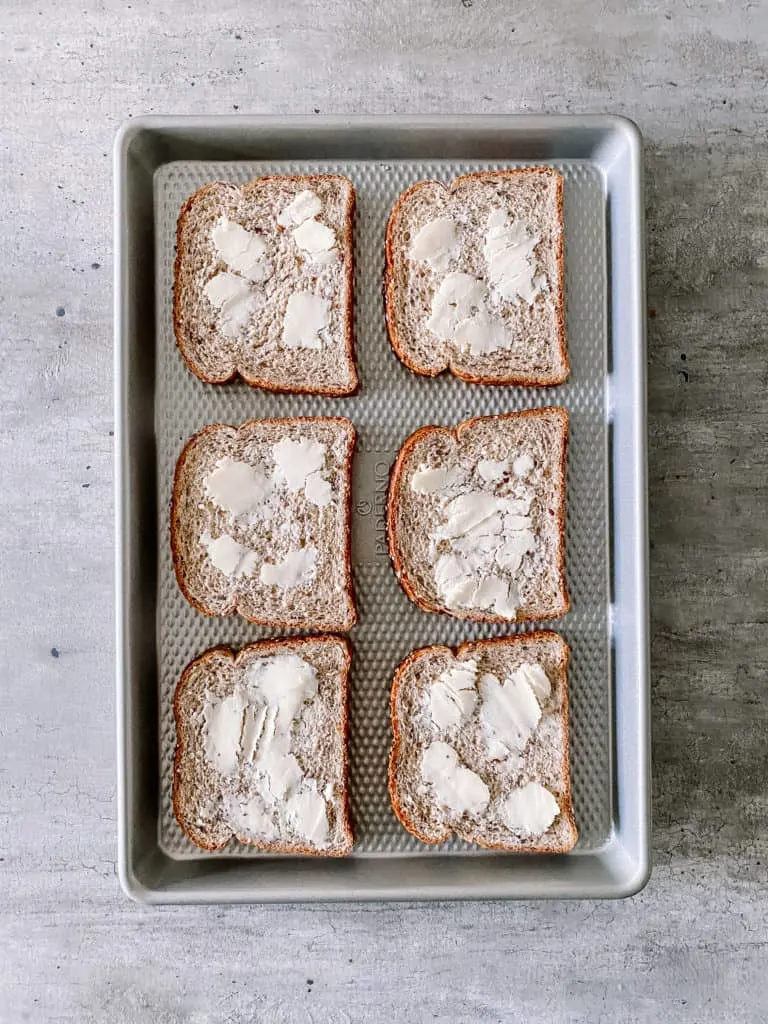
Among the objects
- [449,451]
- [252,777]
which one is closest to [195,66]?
[449,451]

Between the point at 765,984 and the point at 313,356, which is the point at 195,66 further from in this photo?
the point at 765,984

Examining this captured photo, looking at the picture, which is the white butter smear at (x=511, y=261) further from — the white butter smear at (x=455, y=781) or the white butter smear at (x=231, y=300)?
the white butter smear at (x=455, y=781)

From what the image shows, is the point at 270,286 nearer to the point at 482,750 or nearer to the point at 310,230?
the point at 310,230

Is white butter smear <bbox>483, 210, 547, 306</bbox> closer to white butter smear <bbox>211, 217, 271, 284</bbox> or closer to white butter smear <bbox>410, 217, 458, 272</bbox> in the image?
white butter smear <bbox>410, 217, 458, 272</bbox>

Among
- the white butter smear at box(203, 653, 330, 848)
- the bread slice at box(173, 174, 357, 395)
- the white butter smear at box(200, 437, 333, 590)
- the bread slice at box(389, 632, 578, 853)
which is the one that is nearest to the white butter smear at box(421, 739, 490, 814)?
the bread slice at box(389, 632, 578, 853)

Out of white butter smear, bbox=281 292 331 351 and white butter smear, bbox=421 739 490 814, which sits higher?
white butter smear, bbox=281 292 331 351
